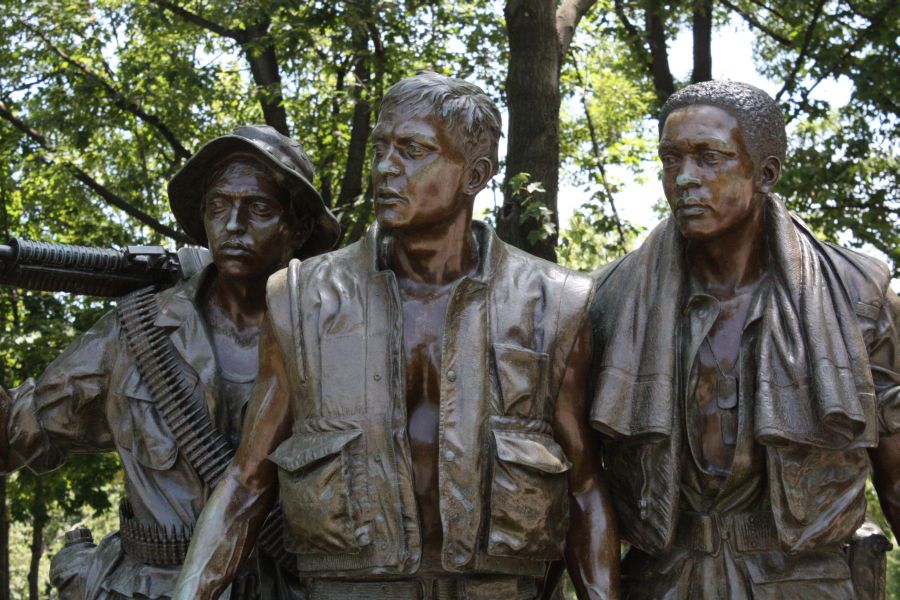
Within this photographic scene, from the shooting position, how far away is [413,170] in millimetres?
4820

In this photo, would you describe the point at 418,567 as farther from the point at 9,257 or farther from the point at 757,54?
the point at 757,54

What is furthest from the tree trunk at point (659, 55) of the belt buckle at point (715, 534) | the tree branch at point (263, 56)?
the belt buckle at point (715, 534)

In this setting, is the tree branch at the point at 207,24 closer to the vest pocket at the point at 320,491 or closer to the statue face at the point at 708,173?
the statue face at the point at 708,173

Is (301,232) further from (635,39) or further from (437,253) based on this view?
(635,39)

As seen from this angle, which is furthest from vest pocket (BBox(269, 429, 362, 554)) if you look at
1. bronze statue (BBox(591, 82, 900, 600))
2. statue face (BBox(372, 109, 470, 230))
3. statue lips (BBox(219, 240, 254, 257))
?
statue lips (BBox(219, 240, 254, 257))

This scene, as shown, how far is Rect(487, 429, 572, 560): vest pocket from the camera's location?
470 centimetres

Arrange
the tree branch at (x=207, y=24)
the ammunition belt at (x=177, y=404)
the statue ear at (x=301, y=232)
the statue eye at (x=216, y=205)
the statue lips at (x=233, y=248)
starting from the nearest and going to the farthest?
1. the ammunition belt at (x=177, y=404)
2. the statue lips at (x=233, y=248)
3. the statue eye at (x=216, y=205)
4. the statue ear at (x=301, y=232)
5. the tree branch at (x=207, y=24)

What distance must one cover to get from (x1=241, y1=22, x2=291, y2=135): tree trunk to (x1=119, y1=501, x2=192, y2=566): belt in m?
7.10

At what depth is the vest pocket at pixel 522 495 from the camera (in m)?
4.70

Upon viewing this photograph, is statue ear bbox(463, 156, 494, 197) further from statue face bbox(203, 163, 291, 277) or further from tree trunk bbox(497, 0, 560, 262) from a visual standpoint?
tree trunk bbox(497, 0, 560, 262)

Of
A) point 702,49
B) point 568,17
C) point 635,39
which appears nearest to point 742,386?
point 568,17

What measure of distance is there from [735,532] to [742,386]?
19.3 inches

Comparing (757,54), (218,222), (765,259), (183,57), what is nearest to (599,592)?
(765,259)

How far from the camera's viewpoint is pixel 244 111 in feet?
55.2
